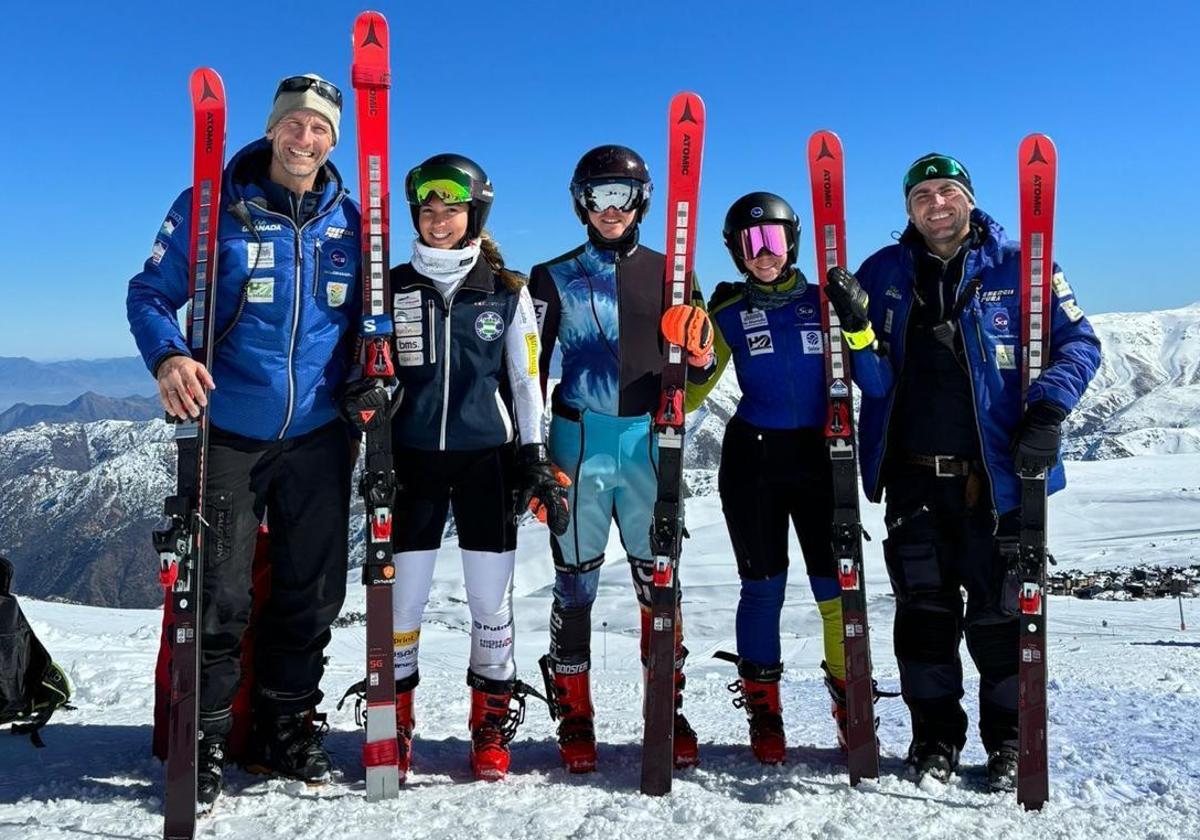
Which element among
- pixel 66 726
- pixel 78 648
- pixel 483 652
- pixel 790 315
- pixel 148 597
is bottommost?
pixel 148 597

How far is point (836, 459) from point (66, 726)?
4860 millimetres

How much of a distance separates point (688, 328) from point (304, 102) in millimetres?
2165

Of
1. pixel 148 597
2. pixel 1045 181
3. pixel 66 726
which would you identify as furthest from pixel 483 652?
pixel 148 597

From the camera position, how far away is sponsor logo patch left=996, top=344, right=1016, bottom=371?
4.36 meters

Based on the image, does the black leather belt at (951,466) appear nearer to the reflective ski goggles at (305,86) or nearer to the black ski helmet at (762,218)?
the black ski helmet at (762,218)

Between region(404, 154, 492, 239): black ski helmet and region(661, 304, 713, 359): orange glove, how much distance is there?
110 centimetres

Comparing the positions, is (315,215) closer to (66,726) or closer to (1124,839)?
(66,726)

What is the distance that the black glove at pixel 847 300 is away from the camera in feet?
13.9

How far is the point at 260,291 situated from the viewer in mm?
4035

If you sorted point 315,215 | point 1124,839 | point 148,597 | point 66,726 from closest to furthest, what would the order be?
point 1124,839
point 315,215
point 66,726
point 148,597

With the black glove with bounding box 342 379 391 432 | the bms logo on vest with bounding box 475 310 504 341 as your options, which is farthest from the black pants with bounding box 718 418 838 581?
the black glove with bounding box 342 379 391 432

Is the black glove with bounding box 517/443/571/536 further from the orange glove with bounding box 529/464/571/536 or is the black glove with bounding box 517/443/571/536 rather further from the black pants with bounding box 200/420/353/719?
the black pants with bounding box 200/420/353/719

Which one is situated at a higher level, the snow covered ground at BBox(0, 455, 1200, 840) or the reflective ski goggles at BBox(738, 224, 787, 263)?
the reflective ski goggles at BBox(738, 224, 787, 263)

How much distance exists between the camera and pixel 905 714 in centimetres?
584
